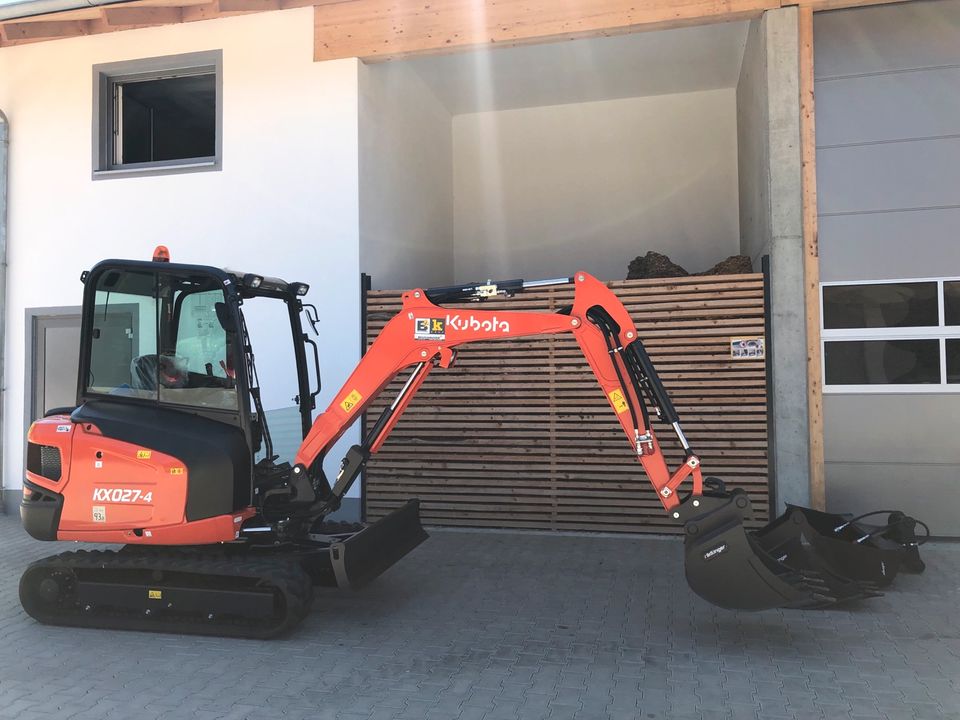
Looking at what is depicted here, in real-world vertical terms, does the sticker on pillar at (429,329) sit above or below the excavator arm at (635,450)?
above

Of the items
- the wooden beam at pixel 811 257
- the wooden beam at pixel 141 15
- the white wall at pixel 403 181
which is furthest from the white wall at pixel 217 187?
the wooden beam at pixel 811 257

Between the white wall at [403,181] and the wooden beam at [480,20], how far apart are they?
0.42 meters

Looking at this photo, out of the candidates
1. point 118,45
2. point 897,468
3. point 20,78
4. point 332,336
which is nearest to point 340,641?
point 332,336

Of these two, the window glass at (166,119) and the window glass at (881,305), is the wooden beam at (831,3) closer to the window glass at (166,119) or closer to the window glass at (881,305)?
the window glass at (881,305)

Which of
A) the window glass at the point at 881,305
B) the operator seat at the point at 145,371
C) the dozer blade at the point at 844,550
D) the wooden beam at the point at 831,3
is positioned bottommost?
the dozer blade at the point at 844,550

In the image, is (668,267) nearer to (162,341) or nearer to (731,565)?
(731,565)

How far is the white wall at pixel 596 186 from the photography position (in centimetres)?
1053

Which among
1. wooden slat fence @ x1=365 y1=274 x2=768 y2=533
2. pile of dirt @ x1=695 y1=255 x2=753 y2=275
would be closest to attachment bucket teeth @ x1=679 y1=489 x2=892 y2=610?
wooden slat fence @ x1=365 y1=274 x2=768 y2=533

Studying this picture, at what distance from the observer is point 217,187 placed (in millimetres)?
8570

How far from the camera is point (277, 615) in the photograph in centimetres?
487

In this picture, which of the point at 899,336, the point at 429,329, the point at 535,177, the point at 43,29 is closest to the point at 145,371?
the point at 429,329

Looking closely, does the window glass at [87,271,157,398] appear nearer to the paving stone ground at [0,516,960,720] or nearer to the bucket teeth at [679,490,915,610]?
the paving stone ground at [0,516,960,720]

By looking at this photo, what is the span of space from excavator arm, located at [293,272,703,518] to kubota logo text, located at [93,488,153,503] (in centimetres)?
94

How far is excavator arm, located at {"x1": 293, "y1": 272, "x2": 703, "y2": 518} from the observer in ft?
15.5
